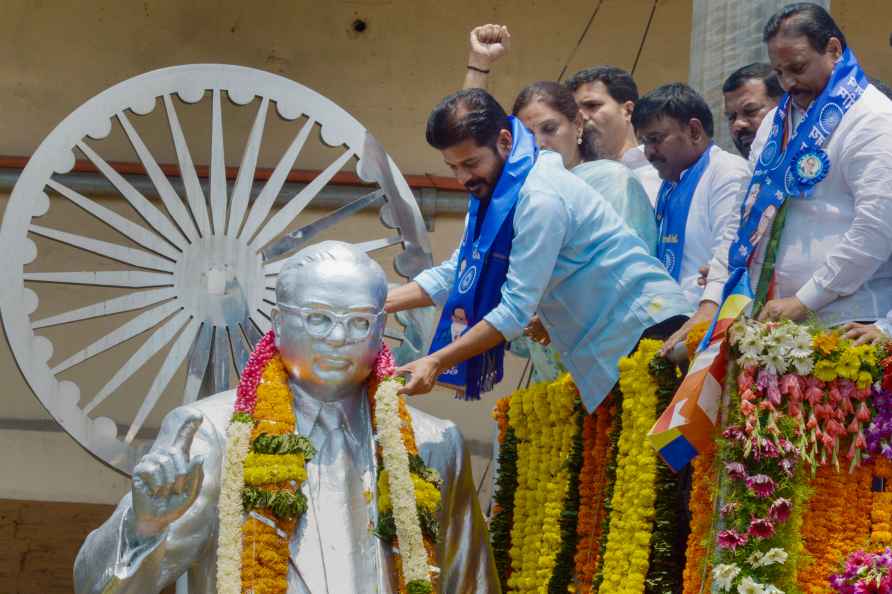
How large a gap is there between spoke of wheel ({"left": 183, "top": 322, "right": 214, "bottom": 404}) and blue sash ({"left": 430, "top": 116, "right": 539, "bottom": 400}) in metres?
1.28

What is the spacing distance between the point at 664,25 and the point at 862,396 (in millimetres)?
6418

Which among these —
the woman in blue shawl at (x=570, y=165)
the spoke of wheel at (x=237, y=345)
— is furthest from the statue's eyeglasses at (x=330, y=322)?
the spoke of wheel at (x=237, y=345)

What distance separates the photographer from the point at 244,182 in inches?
277

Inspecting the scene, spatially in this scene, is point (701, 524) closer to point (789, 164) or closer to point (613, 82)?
point (789, 164)

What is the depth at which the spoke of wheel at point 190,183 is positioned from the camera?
6.87m

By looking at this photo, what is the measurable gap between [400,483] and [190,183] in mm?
2590

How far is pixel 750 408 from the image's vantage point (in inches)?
185

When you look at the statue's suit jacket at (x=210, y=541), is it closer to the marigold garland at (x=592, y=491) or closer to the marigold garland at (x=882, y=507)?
the marigold garland at (x=592, y=491)

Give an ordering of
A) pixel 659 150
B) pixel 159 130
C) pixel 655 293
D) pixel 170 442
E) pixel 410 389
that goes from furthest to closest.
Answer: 1. pixel 159 130
2. pixel 659 150
3. pixel 655 293
4. pixel 410 389
5. pixel 170 442

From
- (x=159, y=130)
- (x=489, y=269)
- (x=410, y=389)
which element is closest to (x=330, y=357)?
(x=410, y=389)

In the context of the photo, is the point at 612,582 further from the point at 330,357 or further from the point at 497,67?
the point at 497,67

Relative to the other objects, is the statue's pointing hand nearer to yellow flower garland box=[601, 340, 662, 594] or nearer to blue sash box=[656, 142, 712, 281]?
yellow flower garland box=[601, 340, 662, 594]

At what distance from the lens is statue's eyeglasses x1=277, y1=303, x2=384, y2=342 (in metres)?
4.83

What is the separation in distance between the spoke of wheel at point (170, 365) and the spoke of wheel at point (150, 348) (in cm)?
4
